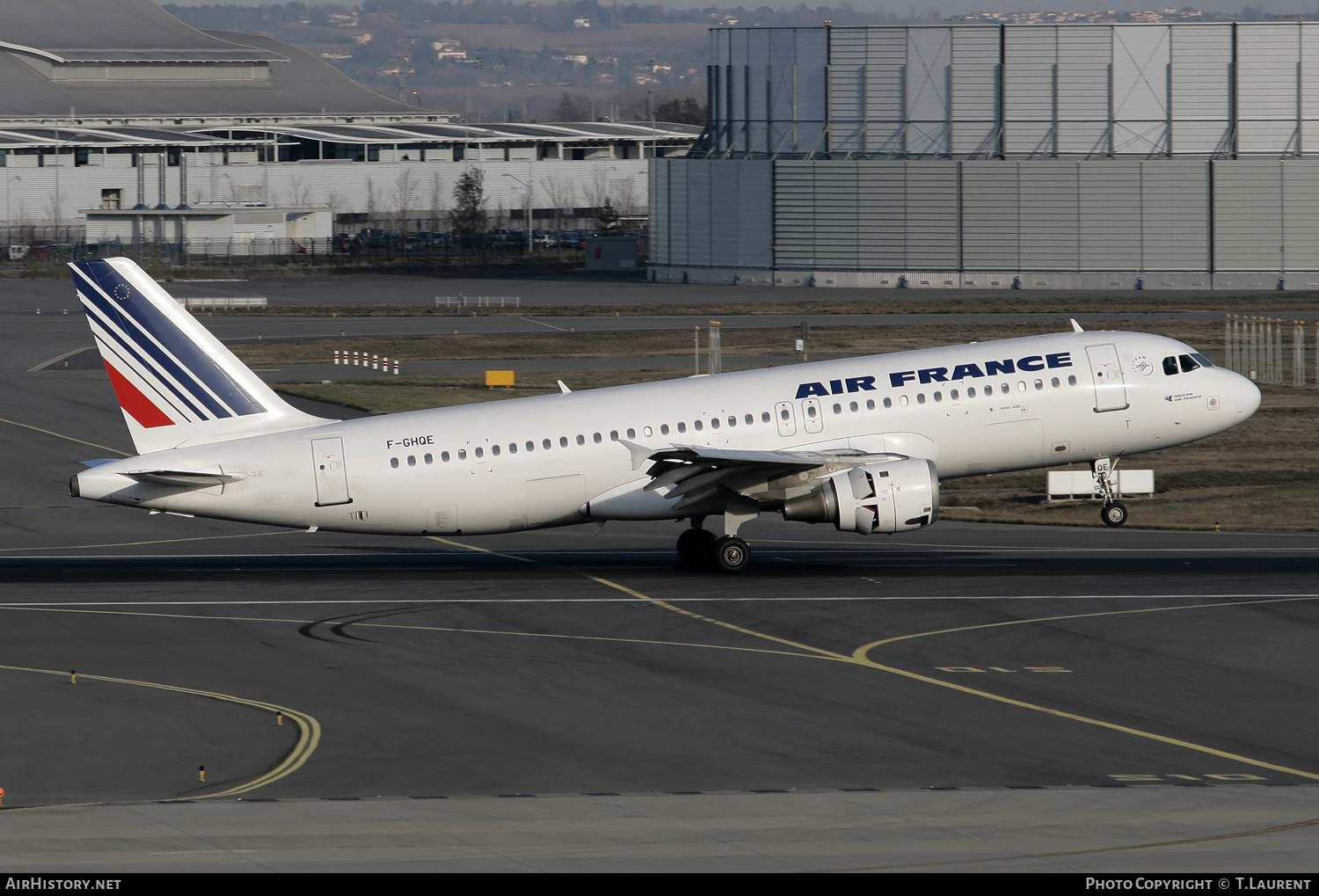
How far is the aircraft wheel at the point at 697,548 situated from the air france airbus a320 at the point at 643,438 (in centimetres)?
5

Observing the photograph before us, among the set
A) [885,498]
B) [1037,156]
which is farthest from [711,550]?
[1037,156]

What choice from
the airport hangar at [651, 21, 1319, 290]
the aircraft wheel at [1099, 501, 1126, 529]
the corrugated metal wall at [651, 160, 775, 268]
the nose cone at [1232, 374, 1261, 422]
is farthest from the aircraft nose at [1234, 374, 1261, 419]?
the corrugated metal wall at [651, 160, 775, 268]

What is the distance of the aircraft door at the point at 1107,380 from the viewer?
4241 cm

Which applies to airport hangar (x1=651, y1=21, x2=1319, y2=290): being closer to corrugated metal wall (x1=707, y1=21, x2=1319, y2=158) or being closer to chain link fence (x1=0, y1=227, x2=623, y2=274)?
corrugated metal wall (x1=707, y1=21, x2=1319, y2=158)

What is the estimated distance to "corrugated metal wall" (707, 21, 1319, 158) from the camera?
12875 cm

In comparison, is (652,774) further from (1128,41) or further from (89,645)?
(1128,41)

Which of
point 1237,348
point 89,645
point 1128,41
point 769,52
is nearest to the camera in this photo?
point 89,645

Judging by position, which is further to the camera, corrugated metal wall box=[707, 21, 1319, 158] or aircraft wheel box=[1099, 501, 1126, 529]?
corrugated metal wall box=[707, 21, 1319, 158]

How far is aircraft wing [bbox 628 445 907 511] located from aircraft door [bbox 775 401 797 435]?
0.60m

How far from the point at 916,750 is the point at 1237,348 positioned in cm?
A: 6878

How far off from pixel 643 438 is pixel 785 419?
3736mm

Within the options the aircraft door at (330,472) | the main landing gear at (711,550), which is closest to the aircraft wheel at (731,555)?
the main landing gear at (711,550)

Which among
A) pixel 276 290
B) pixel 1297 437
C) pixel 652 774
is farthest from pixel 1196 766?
pixel 276 290

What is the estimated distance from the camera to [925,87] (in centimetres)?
13488
